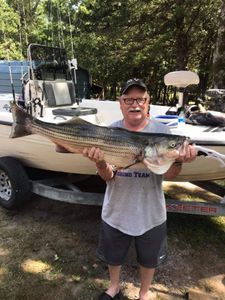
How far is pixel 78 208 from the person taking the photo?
16.9 feet

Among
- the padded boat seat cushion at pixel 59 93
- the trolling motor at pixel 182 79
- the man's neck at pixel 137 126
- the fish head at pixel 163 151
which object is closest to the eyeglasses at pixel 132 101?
the man's neck at pixel 137 126

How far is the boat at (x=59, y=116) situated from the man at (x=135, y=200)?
4.22 feet

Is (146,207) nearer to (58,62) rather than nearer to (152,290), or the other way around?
(152,290)

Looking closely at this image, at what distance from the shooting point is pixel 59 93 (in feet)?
18.7

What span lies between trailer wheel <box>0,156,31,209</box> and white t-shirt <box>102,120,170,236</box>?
2.10 m

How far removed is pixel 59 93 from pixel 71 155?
167 centimetres

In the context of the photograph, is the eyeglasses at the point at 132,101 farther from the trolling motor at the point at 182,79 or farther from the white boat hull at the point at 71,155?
the trolling motor at the point at 182,79

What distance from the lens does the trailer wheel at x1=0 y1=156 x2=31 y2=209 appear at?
453 cm

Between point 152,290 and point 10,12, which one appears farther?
point 10,12

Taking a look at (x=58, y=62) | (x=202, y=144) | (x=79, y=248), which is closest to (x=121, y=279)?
(x=79, y=248)

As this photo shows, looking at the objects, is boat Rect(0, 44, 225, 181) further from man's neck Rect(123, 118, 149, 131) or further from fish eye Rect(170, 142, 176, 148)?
fish eye Rect(170, 142, 176, 148)

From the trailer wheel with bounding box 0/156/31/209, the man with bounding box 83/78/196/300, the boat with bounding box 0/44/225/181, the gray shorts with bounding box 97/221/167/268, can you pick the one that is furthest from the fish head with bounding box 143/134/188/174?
the trailer wheel with bounding box 0/156/31/209

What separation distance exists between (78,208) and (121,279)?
176 cm

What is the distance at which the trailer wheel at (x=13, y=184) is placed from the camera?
4.53 metres
